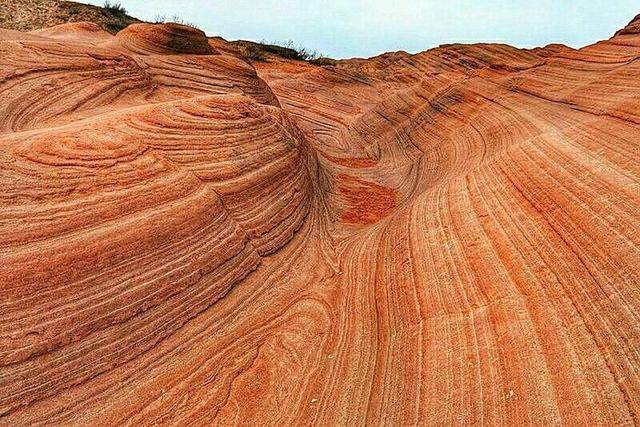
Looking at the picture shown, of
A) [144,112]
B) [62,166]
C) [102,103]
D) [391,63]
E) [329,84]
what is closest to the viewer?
[62,166]

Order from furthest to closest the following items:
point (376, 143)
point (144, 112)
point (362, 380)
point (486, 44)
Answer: point (486, 44) → point (376, 143) → point (144, 112) → point (362, 380)

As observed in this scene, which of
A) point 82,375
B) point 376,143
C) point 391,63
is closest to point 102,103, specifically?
point 82,375

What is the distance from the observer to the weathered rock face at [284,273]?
10.6 feet

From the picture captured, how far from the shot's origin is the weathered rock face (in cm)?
325

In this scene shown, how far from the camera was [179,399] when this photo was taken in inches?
140

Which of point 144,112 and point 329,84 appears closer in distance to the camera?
point 144,112

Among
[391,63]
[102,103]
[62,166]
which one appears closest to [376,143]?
[102,103]

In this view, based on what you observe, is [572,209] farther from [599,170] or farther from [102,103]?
[102,103]

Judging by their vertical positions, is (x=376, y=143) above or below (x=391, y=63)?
below

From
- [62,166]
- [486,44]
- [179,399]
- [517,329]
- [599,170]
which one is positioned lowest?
[179,399]

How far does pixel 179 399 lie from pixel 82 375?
760 mm

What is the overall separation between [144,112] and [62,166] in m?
1.50

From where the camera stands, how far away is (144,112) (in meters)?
5.55

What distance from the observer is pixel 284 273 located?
537 cm
